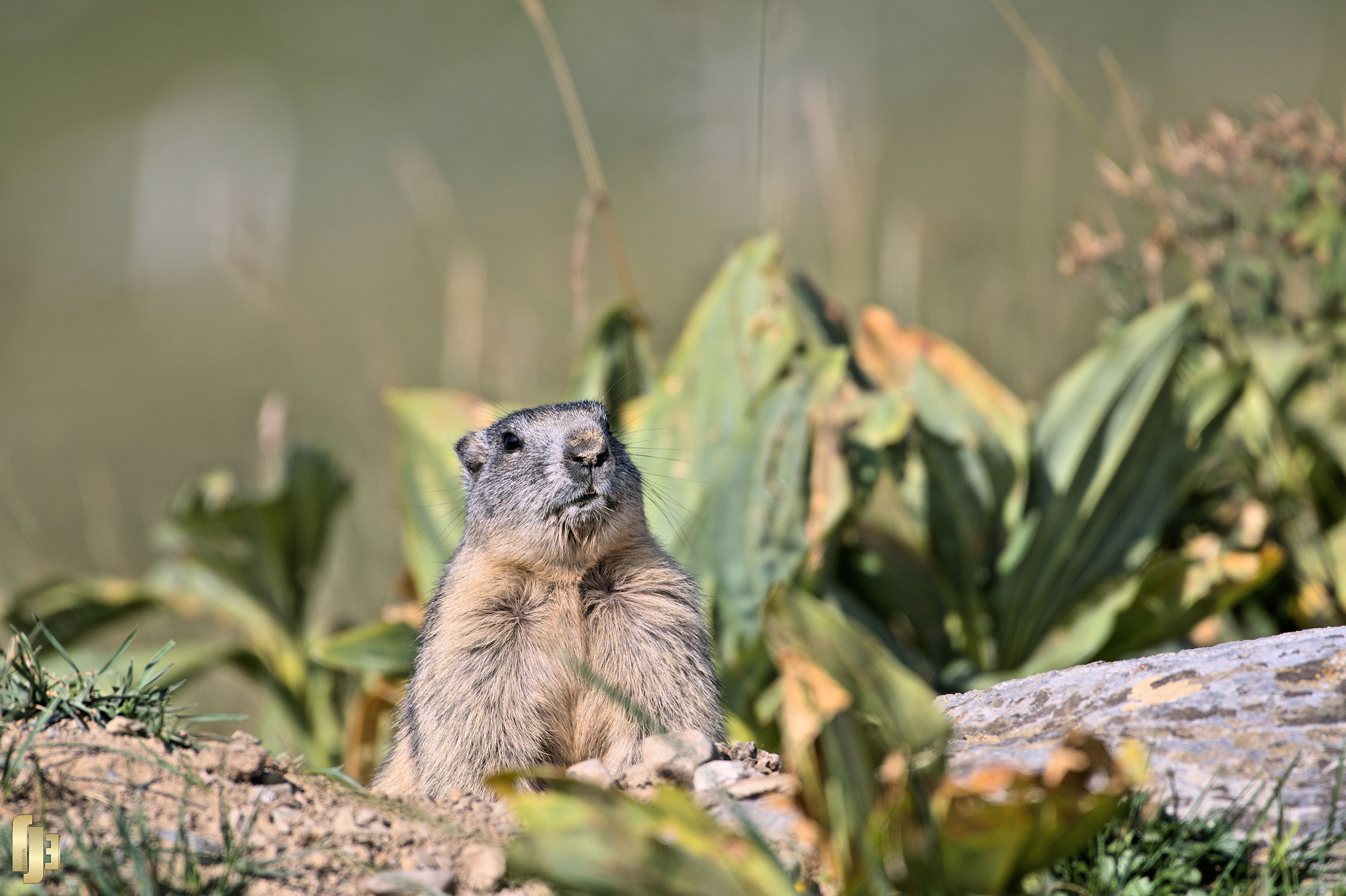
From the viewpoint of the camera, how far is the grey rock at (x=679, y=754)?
2.93m

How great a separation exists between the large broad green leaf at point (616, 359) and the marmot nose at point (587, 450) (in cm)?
196

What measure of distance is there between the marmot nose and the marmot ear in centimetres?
74

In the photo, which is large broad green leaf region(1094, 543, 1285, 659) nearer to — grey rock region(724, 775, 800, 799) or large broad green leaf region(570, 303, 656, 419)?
large broad green leaf region(570, 303, 656, 419)

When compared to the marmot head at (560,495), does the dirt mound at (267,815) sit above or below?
below

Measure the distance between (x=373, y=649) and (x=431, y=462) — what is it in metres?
1.14

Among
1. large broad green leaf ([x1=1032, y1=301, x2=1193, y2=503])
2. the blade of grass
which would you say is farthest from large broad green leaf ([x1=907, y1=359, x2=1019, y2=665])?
the blade of grass

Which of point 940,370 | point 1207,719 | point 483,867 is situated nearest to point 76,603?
point 483,867

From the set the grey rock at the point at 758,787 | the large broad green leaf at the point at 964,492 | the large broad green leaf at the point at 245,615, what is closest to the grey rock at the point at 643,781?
the grey rock at the point at 758,787

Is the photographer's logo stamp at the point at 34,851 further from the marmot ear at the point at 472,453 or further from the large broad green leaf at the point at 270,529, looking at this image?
the large broad green leaf at the point at 270,529

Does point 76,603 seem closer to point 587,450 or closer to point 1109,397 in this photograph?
point 587,450

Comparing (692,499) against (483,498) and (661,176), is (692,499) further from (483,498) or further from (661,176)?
(661,176)

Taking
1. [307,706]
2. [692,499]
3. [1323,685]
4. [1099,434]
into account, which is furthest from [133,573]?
[1323,685]

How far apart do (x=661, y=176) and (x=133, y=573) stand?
10230mm

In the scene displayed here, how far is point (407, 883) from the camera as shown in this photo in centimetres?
228
